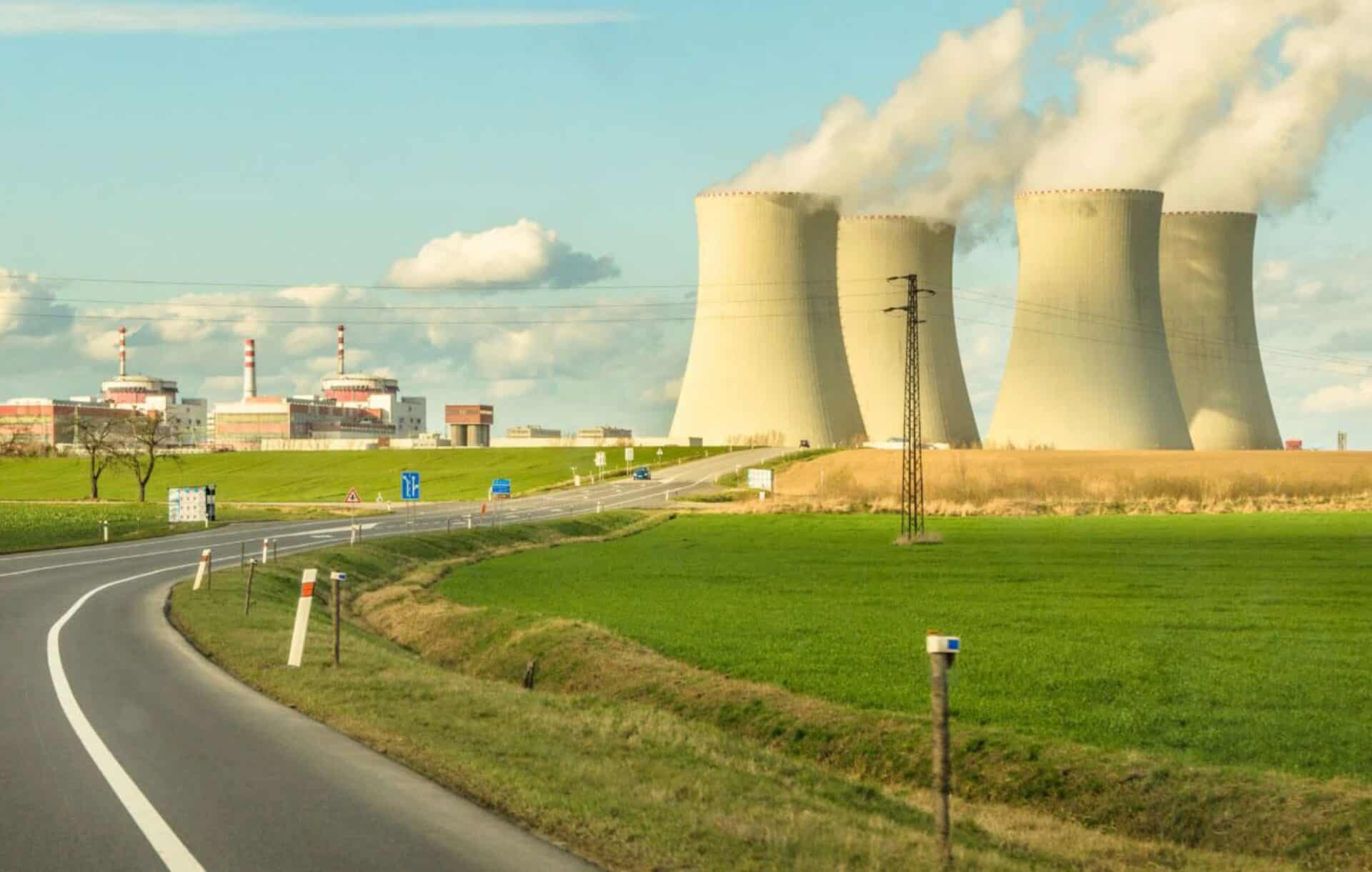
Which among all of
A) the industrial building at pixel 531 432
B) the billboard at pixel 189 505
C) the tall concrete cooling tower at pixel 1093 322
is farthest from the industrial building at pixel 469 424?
the billboard at pixel 189 505

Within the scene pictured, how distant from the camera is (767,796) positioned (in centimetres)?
898

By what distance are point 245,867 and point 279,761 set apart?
2.80 meters

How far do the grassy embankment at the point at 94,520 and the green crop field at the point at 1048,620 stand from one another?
1453cm

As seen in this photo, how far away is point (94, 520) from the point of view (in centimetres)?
5450

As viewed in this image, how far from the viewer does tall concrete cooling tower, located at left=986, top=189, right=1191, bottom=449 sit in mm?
64688

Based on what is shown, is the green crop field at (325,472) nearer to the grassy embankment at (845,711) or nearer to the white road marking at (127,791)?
the grassy embankment at (845,711)

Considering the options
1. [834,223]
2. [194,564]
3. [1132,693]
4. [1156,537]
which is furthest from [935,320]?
[1132,693]

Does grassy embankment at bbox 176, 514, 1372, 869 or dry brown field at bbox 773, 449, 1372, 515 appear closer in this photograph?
grassy embankment at bbox 176, 514, 1372, 869

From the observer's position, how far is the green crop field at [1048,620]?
1260cm

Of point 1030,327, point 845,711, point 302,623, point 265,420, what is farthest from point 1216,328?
point 265,420

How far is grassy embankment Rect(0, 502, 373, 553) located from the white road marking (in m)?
28.5

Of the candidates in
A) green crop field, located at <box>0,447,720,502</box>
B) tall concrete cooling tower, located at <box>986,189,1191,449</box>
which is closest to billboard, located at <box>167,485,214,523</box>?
green crop field, located at <box>0,447,720,502</box>

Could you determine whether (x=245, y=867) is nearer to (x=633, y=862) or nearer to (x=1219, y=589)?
(x=633, y=862)

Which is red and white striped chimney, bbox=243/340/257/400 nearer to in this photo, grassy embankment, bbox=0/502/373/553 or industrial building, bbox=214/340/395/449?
industrial building, bbox=214/340/395/449
